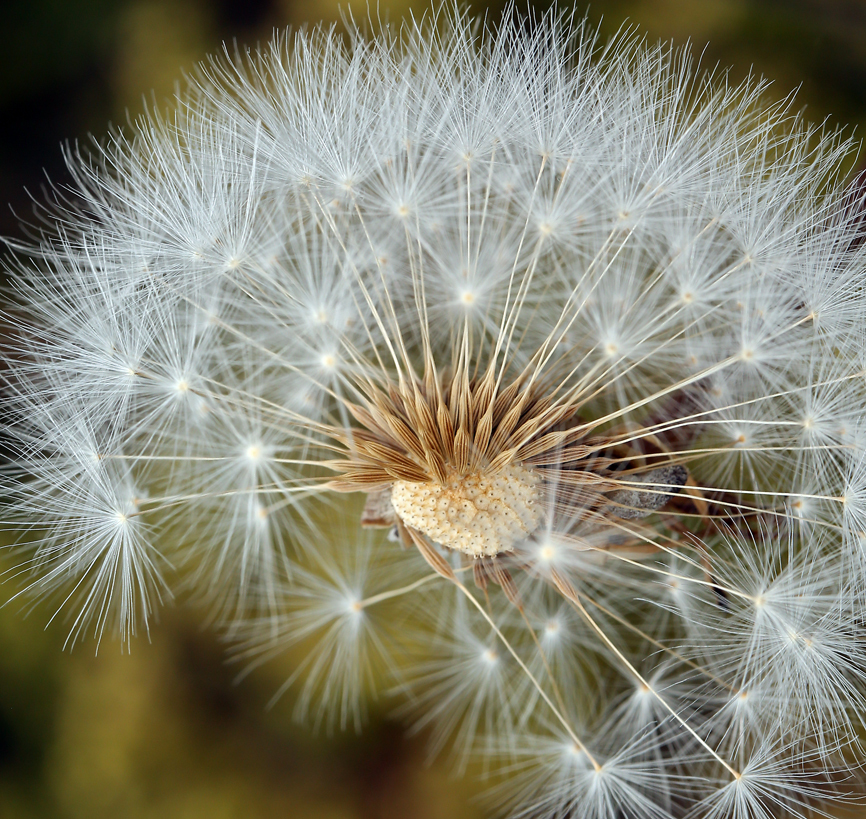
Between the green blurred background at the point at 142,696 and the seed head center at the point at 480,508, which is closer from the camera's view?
the seed head center at the point at 480,508


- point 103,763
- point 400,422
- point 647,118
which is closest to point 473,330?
point 400,422

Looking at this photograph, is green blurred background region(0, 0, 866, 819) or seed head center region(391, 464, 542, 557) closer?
seed head center region(391, 464, 542, 557)

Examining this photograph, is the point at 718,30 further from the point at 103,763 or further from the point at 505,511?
the point at 103,763

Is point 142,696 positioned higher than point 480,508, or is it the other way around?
point 480,508

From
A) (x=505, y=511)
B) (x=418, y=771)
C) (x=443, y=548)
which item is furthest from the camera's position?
(x=418, y=771)
